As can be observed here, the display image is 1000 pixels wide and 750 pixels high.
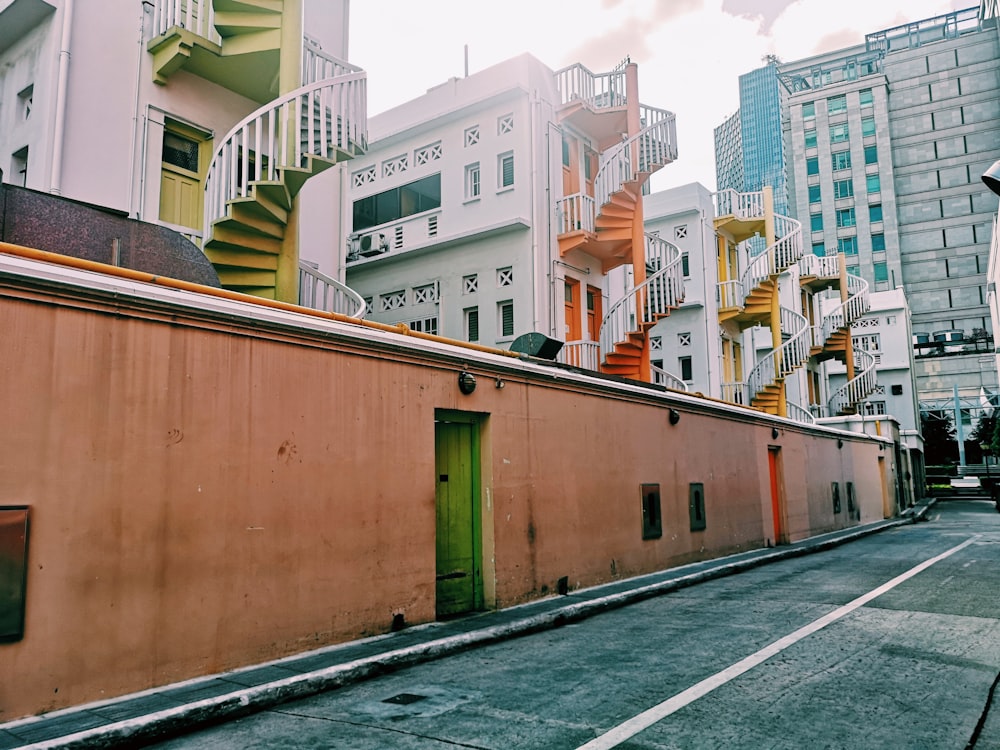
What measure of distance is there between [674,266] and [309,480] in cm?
1266

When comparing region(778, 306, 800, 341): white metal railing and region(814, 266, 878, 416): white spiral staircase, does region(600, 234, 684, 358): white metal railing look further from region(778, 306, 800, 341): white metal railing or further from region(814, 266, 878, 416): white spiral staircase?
region(814, 266, 878, 416): white spiral staircase

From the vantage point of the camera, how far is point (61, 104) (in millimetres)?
10617

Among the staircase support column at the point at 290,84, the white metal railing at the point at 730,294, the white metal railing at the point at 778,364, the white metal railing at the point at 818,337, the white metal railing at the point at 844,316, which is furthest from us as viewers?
the white metal railing at the point at 818,337

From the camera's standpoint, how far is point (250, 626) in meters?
6.39

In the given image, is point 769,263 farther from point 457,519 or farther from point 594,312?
point 457,519

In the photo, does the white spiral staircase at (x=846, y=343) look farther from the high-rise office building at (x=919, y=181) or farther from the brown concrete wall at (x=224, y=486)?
the high-rise office building at (x=919, y=181)

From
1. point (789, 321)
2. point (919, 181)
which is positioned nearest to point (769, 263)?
point (789, 321)

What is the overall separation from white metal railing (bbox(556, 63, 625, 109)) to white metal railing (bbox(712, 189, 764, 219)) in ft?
28.2

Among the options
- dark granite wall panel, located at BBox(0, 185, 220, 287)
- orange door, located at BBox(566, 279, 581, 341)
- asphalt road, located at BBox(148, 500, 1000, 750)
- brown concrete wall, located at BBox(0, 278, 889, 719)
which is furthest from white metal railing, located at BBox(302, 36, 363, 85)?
asphalt road, located at BBox(148, 500, 1000, 750)

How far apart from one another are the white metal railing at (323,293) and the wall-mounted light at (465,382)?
12.3 feet

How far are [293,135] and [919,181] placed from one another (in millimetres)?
87851

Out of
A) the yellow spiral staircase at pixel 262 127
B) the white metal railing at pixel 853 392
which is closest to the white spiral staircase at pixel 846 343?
the white metal railing at pixel 853 392

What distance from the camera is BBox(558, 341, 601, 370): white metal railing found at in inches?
696

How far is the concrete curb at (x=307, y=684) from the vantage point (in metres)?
4.64
